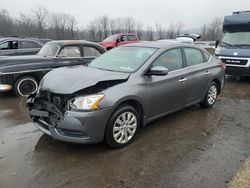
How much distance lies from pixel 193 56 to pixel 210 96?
1.19 meters

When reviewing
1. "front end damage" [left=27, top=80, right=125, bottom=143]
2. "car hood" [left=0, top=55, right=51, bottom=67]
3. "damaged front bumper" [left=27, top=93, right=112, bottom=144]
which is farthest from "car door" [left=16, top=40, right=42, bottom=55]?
"damaged front bumper" [left=27, top=93, right=112, bottom=144]

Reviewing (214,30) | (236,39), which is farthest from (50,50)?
(214,30)

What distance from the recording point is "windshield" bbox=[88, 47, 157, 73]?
14.9ft

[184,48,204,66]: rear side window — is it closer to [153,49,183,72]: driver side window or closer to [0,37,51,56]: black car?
[153,49,183,72]: driver side window

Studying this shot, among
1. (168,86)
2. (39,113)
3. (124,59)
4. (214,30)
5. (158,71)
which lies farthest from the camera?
(214,30)

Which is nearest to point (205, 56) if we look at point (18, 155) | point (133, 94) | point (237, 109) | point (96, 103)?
point (237, 109)

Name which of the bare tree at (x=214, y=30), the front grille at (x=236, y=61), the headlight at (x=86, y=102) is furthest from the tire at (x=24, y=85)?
the bare tree at (x=214, y=30)

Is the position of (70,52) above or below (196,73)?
above

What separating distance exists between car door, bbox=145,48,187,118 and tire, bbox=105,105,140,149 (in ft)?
1.37

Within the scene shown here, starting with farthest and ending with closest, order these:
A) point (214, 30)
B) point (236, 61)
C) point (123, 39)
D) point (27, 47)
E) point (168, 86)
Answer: point (214, 30), point (123, 39), point (27, 47), point (236, 61), point (168, 86)

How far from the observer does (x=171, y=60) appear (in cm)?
495

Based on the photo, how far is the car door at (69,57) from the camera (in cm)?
778

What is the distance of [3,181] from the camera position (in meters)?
3.19

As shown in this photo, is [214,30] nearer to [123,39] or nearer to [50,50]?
[123,39]
